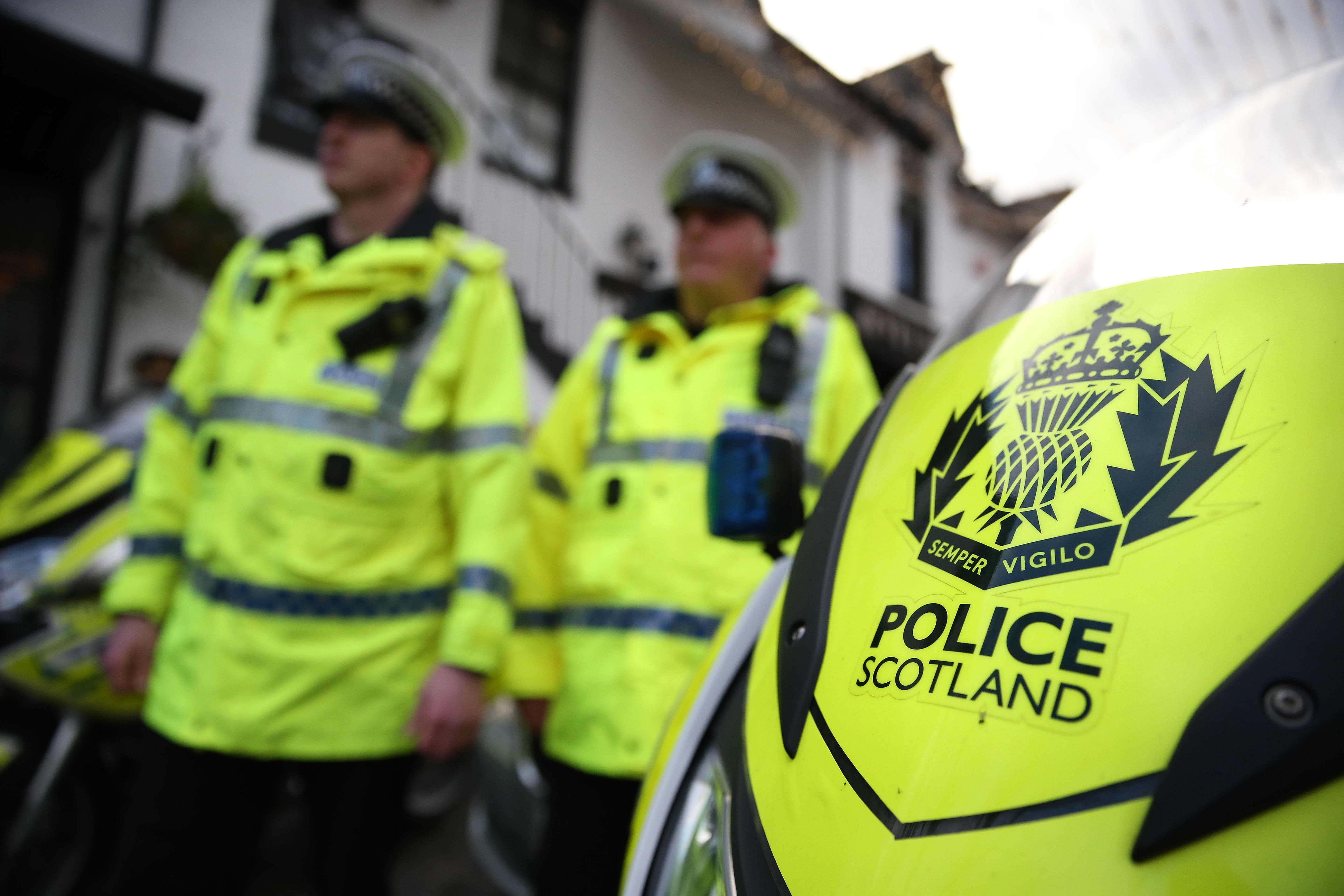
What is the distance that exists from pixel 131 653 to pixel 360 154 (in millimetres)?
1274

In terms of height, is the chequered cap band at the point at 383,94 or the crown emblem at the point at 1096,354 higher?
the chequered cap band at the point at 383,94

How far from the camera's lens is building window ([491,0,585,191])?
748cm

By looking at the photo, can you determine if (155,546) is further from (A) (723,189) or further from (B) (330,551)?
(A) (723,189)

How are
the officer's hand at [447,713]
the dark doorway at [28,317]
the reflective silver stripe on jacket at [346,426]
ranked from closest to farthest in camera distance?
the officer's hand at [447,713], the reflective silver stripe on jacket at [346,426], the dark doorway at [28,317]

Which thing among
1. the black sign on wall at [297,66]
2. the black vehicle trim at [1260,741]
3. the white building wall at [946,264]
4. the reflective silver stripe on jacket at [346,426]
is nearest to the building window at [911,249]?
the white building wall at [946,264]

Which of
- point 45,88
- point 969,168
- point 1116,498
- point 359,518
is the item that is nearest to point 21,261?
point 45,88

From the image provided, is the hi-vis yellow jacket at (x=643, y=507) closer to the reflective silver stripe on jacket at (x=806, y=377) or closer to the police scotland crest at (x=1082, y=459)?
the reflective silver stripe on jacket at (x=806, y=377)

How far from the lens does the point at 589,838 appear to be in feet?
5.31

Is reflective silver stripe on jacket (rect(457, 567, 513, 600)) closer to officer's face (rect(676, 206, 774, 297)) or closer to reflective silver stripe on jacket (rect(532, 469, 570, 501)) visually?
reflective silver stripe on jacket (rect(532, 469, 570, 501))

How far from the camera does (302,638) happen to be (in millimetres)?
1524

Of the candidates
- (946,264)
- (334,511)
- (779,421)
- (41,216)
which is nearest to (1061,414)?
(779,421)

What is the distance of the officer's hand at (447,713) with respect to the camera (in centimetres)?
147

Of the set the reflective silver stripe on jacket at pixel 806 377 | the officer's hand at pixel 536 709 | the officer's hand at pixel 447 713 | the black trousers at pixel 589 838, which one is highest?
the reflective silver stripe on jacket at pixel 806 377

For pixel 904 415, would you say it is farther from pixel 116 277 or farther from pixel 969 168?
pixel 116 277
